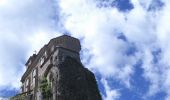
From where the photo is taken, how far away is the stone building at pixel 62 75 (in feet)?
276

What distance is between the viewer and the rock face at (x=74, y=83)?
83.5 m

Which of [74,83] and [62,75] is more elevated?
[62,75]

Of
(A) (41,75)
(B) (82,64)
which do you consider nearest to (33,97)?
(A) (41,75)

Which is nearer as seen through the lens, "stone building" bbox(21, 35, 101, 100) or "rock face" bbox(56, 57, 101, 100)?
"rock face" bbox(56, 57, 101, 100)

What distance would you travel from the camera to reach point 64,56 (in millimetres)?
87688

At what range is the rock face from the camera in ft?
274

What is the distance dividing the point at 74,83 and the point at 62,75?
2.35 meters

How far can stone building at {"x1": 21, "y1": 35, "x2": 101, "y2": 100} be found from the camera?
84188 mm

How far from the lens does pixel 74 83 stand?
280 ft

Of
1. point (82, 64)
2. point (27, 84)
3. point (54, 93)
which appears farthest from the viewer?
point (27, 84)

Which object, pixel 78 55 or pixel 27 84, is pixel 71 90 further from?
pixel 27 84

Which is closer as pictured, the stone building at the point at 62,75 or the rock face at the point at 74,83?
the rock face at the point at 74,83

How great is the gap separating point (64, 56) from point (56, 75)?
12.6ft

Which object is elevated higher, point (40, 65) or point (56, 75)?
point (40, 65)
